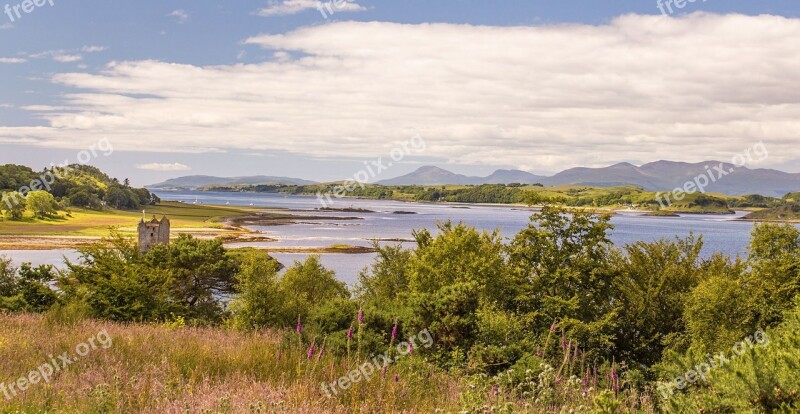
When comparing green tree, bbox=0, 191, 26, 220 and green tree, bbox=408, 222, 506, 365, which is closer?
green tree, bbox=408, 222, 506, 365

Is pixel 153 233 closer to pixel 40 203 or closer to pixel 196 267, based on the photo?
pixel 196 267

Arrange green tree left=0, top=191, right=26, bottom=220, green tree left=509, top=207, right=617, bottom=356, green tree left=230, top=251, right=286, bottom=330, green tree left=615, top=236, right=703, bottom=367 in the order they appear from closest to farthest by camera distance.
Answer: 1. green tree left=230, top=251, right=286, bottom=330
2. green tree left=509, top=207, right=617, bottom=356
3. green tree left=615, top=236, right=703, bottom=367
4. green tree left=0, top=191, right=26, bottom=220

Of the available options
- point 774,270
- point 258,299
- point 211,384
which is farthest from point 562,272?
point 211,384

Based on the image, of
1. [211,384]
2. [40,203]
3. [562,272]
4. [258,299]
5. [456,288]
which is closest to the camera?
[211,384]

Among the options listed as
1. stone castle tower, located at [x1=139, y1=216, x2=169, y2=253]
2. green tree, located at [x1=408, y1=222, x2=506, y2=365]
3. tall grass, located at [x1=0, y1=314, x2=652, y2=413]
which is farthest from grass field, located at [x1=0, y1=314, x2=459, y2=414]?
stone castle tower, located at [x1=139, y1=216, x2=169, y2=253]

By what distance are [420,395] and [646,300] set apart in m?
34.3

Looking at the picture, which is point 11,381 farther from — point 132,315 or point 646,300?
point 646,300

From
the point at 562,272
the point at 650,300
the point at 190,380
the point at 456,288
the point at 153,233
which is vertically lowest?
the point at 650,300

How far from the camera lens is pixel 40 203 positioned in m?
136

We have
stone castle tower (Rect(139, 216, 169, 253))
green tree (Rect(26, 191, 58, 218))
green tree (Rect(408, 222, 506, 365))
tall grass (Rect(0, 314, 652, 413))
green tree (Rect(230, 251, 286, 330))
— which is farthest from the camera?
green tree (Rect(26, 191, 58, 218))

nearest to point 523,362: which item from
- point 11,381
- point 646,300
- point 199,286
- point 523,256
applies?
point 11,381

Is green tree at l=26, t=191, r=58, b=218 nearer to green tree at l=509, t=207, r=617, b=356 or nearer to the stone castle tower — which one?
the stone castle tower

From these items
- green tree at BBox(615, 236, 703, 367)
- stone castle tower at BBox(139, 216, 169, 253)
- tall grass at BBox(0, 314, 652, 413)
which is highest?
tall grass at BBox(0, 314, 652, 413)

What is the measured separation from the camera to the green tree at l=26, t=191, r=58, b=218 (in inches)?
5320
